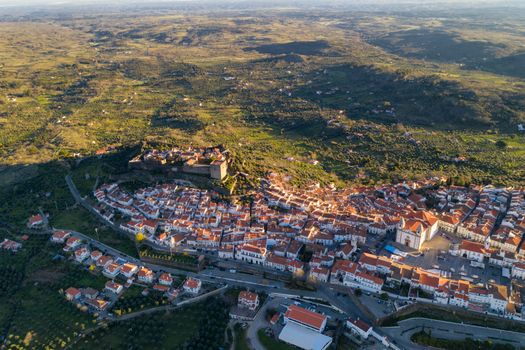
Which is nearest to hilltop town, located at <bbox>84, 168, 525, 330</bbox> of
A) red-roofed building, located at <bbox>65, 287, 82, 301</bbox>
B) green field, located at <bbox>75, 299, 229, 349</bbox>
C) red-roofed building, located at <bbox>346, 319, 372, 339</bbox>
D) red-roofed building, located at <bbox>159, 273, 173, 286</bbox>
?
red-roofed building, located at <bbox>346, 319, 372, 339</bbox>

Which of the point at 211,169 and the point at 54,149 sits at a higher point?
the point at 211,169

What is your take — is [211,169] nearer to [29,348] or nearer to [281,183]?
[281,183]

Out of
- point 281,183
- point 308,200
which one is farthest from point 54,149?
point 308,200

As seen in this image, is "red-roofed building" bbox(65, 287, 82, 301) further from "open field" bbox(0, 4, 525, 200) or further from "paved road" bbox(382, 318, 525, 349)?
"paved road" bbox(382, 318, 525, 349)

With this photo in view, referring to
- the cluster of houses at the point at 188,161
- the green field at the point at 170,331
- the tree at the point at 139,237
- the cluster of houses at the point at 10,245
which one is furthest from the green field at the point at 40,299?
the cluster of houses at the point at 188,161

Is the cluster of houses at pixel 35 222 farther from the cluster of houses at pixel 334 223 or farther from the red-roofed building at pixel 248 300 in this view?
the red-roofed building at pixel 248 300

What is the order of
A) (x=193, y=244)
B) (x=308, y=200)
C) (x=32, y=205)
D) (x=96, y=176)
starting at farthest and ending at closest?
(x=96, y=176) → (x=32, y=205) → (x=308, y=200) → (x=193, y=244)
